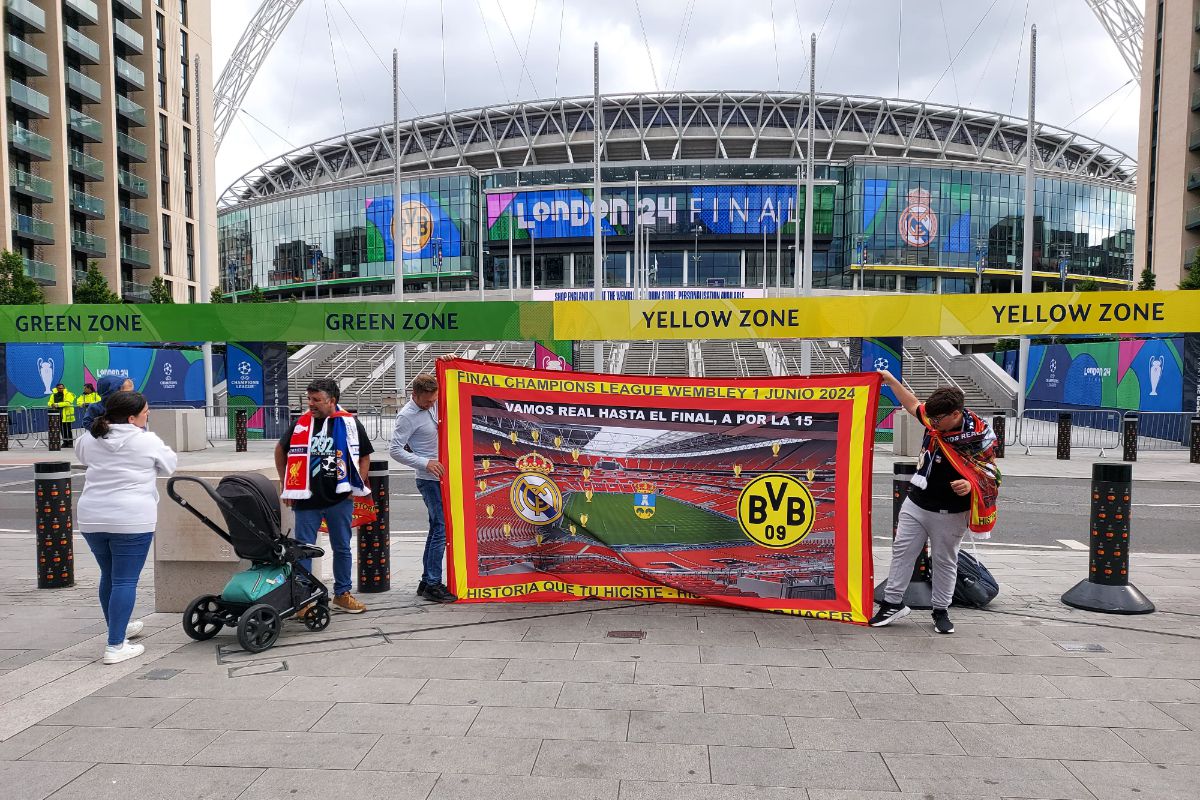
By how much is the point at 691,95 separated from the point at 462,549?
84067 mm

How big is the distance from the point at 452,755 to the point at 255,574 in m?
2.22

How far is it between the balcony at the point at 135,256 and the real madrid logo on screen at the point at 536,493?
60278mm

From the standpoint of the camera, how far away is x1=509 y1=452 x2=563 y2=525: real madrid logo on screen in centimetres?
570

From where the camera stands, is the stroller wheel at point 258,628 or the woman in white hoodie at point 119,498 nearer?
the woman in white hoodie at point 119,498

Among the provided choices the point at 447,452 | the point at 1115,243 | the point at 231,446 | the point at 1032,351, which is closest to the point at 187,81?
the point at 231,446

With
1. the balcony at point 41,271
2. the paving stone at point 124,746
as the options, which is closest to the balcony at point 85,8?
the balcony at point 41,271

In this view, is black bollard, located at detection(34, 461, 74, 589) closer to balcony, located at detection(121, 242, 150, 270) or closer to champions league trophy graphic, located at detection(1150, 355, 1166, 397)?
champions league trophy graphic, located at detection(1150, 355, 1166, 397)

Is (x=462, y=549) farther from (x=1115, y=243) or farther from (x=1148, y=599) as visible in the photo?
(x=1115, y=243)

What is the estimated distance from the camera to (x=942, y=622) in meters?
5.23

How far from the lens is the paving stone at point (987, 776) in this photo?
3.14m

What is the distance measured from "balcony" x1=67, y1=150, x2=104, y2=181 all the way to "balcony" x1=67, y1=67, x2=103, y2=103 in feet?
12.4

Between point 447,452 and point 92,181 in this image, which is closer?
point 447,452

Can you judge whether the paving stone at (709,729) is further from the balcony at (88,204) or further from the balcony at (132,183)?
the balcony at (132,183)

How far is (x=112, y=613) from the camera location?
15.2 feet
